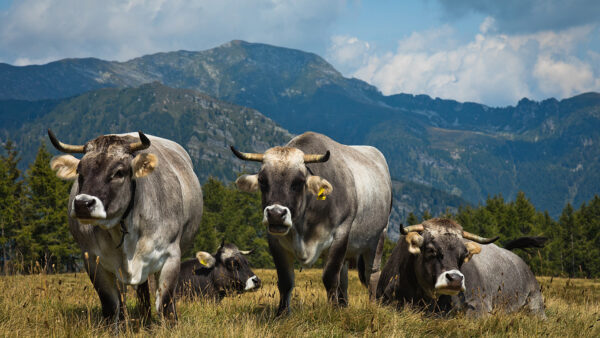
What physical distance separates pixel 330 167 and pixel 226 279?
7827mm

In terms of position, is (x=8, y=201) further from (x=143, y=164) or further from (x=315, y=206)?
(x=143, y=164)

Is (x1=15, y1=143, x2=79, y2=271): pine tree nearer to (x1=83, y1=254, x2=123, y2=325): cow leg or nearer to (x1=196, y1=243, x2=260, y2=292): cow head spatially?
(x1=196, y1=243, x2=260, y2=292): cow head

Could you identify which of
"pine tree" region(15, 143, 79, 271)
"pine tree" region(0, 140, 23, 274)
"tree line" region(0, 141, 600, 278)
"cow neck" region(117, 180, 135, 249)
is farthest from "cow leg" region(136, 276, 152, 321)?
"pine tree" region(15, 143, 79, 271)

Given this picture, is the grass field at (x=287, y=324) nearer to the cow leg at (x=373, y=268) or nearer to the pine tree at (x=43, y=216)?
the cow leg at (x=373, y=268)

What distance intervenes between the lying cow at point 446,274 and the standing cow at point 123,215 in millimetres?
3859

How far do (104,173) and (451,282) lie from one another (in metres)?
5.22

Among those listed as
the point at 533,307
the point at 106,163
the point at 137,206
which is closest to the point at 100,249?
the point at 137,206

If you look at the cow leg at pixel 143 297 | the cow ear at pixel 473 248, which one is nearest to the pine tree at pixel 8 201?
the cow leg at pixel 143 297

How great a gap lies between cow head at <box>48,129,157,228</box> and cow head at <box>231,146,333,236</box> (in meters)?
1.54

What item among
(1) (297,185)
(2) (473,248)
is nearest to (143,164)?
(1) (297,185)

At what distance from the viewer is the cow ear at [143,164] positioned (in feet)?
20.6

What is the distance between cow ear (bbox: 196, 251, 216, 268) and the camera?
13125 mm

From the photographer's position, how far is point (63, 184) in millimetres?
49312

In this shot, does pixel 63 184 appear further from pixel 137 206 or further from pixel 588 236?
pixel 588 236
